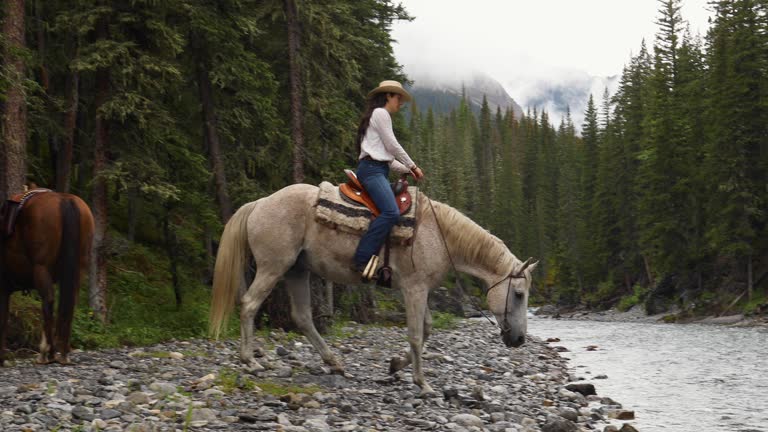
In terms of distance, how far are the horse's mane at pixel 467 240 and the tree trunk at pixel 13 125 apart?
645 centimetres

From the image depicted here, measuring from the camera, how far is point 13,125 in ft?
33.4

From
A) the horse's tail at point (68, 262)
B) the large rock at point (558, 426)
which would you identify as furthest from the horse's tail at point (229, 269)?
the large rock at point (558, 426)

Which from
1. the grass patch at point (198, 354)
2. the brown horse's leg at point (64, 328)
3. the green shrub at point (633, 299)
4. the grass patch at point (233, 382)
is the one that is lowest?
the green shrub at point (633, 299)

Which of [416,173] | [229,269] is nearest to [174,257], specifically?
[229,269]

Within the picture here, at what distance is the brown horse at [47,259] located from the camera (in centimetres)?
841

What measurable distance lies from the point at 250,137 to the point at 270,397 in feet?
38.1

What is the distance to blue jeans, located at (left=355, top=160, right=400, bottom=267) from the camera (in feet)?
26.1

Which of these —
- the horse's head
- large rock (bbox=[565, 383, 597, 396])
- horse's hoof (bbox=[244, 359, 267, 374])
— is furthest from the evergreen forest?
large rock (bbox=[565, 383, 597, 396])

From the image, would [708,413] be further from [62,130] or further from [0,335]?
[62,130]

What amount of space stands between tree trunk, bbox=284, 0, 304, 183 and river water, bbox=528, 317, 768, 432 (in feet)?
25.8

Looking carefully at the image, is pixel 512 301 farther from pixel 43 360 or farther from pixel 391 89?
pixel 43 360

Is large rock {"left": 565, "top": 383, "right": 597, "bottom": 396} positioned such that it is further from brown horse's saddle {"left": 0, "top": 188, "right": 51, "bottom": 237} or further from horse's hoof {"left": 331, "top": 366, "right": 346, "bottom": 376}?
brown horse's saddle {"left": 0, "top": 188, "right": 51, "bottom": 237}

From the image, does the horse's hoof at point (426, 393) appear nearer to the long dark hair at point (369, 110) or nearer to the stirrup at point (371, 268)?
the stirrup at point (371, 268)

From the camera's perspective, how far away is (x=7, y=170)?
10102 millimetres
